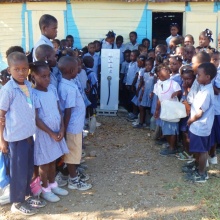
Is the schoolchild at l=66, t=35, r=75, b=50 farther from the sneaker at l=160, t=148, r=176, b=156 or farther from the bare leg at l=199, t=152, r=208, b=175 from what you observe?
the bare leg at l=199, t=152, r=208, b=175

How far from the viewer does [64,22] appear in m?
7.94

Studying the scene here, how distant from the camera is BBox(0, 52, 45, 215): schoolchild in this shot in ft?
10.3

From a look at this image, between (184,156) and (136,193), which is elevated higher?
(184,156)

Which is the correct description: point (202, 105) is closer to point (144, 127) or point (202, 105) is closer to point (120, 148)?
point (120, 148)

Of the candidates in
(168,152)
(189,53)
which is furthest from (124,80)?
(168,152)

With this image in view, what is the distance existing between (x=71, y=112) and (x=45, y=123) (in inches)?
14.4

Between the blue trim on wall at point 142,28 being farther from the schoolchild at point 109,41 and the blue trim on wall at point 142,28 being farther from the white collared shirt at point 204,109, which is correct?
the white collared shirt at point 204,109

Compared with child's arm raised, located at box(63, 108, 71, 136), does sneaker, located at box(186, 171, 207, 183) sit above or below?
below

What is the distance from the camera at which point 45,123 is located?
11.1 ft

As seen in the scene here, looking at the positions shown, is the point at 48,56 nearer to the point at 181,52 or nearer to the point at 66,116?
the point at 66,116

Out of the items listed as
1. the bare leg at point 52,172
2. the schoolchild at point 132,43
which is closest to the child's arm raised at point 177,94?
the bare leg at point 52,172

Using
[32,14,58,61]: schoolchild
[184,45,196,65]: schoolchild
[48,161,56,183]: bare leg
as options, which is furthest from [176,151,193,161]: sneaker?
[32,14,58,61]: schoolchild

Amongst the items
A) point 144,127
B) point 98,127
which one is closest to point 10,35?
point 98,127

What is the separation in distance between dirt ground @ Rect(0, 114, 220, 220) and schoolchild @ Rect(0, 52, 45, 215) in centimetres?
29
